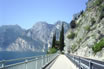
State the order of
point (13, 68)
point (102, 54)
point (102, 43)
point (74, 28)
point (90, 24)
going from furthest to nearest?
point (74, 28) < point (90, 24) < point (102, 43) < point (102, 54) < point (13, 68)

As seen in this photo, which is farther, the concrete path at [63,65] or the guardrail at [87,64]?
the concrete path at [63,65]

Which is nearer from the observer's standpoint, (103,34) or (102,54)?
(102,54)

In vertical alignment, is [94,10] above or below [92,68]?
above

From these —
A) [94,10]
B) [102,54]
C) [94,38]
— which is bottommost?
[102,54]

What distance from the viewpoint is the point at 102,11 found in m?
74.2

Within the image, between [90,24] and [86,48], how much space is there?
65.4 ft

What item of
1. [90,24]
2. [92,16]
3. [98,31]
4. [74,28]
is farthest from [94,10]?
[74,28]

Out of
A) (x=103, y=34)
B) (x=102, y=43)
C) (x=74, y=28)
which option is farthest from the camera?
(x=74, y=28)

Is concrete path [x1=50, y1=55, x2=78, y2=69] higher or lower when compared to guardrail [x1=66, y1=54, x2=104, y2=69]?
lower

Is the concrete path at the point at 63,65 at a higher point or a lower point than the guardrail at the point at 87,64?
lower

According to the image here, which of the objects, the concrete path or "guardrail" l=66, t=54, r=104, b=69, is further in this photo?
the concrete path

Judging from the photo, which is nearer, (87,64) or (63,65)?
(87,64)

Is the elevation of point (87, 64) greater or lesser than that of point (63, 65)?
greater

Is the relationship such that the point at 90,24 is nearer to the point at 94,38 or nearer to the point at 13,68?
the point at 94,38
